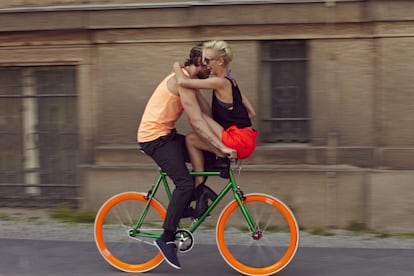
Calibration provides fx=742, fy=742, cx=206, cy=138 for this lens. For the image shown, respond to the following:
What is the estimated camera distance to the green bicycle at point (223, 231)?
5.76 metres

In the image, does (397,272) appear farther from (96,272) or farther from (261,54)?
(261,54)

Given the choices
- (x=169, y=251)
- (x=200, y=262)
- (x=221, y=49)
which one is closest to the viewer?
(x=221, y=49)

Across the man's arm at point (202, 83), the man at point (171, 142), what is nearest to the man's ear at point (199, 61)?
the man at point (171, 142)

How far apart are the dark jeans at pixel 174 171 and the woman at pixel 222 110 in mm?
114

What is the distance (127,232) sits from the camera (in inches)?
239

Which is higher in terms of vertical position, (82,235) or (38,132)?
(38,132)

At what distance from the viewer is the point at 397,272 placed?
6.03 m

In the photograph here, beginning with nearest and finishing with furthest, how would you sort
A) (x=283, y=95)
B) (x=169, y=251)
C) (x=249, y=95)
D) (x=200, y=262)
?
(x=169, y=251) → (x=200, y=262) → (x=249, y=95) → (x=283, y=95)

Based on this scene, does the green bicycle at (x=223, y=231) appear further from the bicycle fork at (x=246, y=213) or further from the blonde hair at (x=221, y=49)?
the blonde hair at (x=221, y=49)

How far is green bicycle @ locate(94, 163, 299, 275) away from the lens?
18.9ft

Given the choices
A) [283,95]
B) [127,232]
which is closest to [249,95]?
[283,95]

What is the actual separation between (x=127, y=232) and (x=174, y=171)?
70cm

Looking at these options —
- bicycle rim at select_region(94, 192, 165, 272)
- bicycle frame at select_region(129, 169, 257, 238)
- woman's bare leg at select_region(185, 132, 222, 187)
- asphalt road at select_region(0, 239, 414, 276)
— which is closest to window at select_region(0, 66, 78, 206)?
asphalt road at select_region(0, 239, 414, 276)

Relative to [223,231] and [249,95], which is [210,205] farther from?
[249,95]
